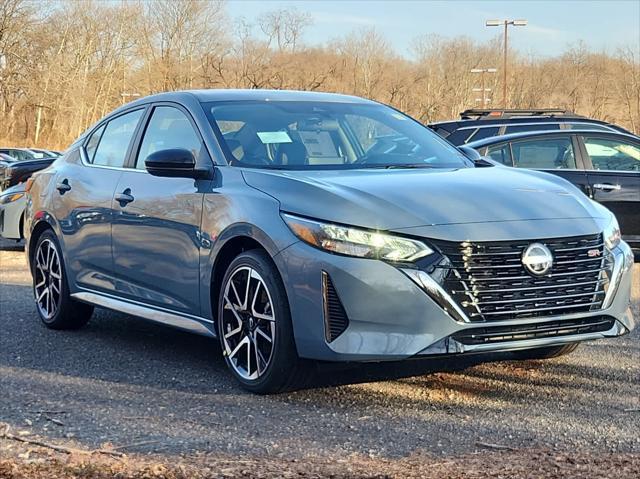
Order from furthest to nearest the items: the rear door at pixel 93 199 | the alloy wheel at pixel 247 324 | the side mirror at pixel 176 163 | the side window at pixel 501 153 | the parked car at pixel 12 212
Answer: the parked car at pixel 12 212 < the side window at pixel 501 153 < the rear door at pixel 93 199 < the side mirror at pixel 176 163 < the alloy wheel at pixel 247 324

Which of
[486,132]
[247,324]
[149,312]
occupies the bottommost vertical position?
[149,312]

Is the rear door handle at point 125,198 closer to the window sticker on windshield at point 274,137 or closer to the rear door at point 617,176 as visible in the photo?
the window sticker on windshield at point 274,137

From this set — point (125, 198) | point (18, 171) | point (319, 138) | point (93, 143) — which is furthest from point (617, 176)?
point (18, 171)

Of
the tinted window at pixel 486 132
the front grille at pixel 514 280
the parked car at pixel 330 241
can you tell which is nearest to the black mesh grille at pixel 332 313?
the parked car at pixel 330 241

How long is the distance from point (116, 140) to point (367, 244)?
2756 mm

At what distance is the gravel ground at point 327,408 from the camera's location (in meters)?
3.82

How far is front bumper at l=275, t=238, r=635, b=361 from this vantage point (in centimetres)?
423

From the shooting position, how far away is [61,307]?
6.63m

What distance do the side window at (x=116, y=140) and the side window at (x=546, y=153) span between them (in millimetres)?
5058

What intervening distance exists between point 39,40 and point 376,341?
60.9m

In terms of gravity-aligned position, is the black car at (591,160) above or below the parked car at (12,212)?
above

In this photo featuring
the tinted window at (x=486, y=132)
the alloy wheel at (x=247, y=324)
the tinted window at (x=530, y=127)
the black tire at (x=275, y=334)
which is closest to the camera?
the black tire at (x=275, y=334)

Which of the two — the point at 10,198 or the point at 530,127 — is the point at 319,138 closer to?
the point at 10,198

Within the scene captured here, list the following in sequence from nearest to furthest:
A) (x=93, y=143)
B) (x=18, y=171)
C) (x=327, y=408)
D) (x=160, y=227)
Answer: (x=327, y=408)
(x=160, y=227)
(x=93, y=143)
(x=18, y=171)
